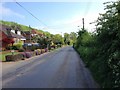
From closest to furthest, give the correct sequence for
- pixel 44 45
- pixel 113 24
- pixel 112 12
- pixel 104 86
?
pixel 104 86, pixel 113 24, pixel 112 12, pixel 44 45

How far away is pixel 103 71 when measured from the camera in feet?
39.7

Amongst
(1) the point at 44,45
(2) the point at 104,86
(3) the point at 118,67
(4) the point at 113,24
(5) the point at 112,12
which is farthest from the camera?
(1) the point at 44,45

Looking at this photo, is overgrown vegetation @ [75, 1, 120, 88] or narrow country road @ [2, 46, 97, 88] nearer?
overgrown vegetation @ [75, 1, 120, 88]

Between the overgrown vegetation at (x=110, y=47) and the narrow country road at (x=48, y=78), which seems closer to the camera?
the overgrown vegetation at (x=110, y=47)

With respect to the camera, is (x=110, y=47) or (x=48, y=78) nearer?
(x=110, y=47)

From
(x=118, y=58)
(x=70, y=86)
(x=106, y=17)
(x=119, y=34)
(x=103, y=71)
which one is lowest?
(x=70, y=86)

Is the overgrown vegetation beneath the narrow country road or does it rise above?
above

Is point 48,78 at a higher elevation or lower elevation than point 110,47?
lower

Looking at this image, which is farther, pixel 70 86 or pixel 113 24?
pixel 70 86

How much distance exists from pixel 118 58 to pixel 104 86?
1323 millimetres

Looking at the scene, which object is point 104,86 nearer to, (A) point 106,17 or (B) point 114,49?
(B) point 114,49

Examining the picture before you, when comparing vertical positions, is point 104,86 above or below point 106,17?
below

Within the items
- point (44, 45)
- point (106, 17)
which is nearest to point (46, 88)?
point (106, 17)

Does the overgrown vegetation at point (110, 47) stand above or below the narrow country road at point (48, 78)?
above
